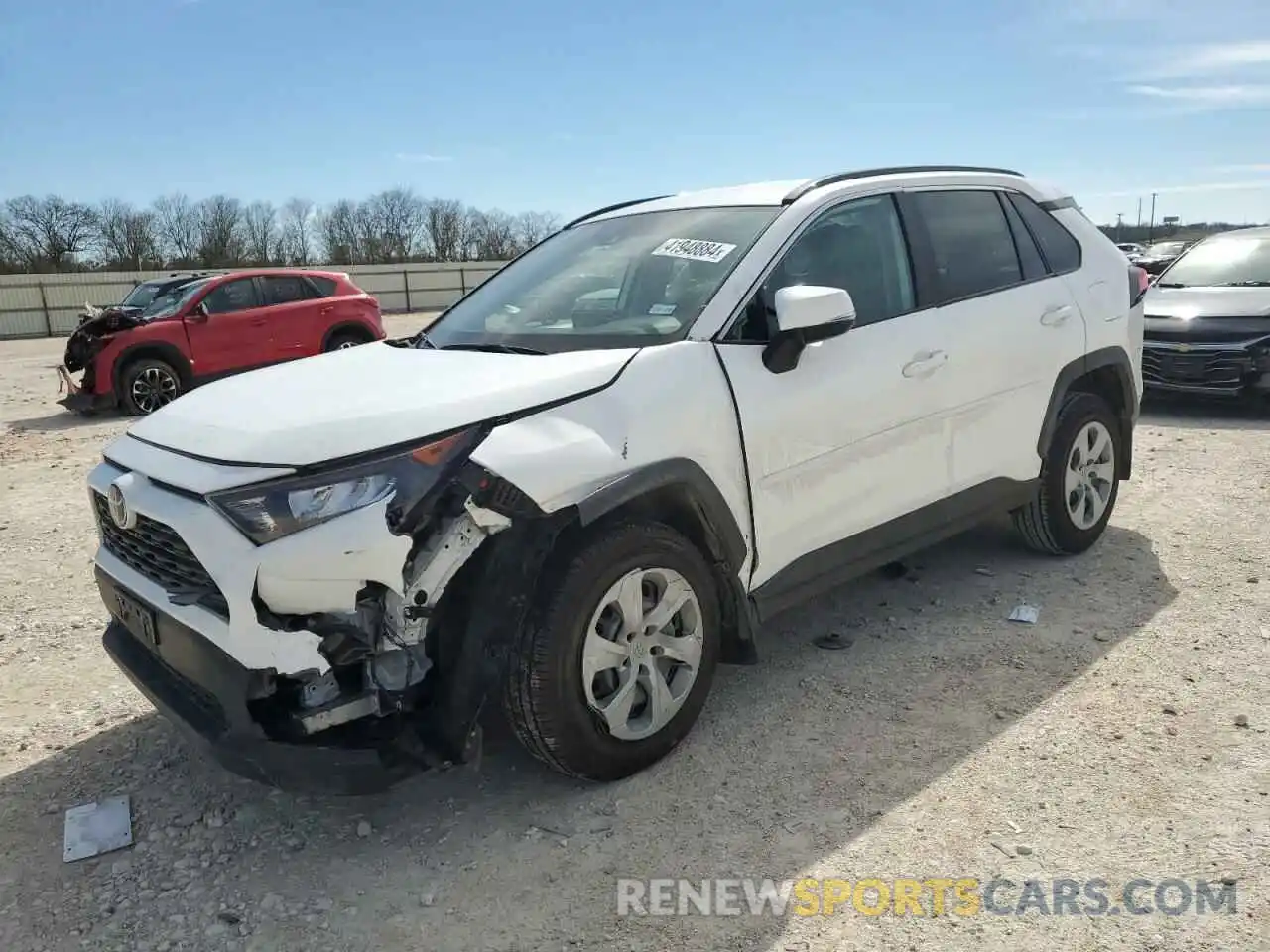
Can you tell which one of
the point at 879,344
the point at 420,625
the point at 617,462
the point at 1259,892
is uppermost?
the point at 879,344

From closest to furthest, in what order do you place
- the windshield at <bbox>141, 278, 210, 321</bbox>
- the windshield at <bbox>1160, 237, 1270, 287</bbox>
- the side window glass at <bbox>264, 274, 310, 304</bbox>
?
the windshield at <bbox>1160, 237, 1270, 287</bbox> < the windshield at <bbox>141, 278, 210, 321</bbox> < the side window glass at <bbox>264, 274, 310, 304</bbox>

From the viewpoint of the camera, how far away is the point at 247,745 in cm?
252

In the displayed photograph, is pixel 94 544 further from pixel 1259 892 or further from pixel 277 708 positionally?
pixel 1259 892

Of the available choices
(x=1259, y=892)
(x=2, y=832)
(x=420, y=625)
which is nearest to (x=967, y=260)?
(x=1259, y=892)

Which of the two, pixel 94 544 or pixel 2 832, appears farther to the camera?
pixel 94 544

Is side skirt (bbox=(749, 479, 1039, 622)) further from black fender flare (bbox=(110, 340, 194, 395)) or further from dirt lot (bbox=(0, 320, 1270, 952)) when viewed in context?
black fender flare (bbox=(110, 340, 194, 395))

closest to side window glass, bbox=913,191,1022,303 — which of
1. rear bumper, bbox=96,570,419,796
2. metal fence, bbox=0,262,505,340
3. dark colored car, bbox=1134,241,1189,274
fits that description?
rear bumper, bbox=96,570,419,796

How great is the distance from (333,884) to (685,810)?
3.34 ft

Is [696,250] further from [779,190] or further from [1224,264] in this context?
[1224,264]

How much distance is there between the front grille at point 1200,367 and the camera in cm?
831

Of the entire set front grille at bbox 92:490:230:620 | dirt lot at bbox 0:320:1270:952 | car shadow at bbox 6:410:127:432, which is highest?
front grille at bbox 92:490:230:620

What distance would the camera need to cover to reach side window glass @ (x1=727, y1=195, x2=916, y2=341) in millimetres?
3354

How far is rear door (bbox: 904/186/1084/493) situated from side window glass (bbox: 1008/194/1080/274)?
0.21 ft

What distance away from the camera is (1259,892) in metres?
2.46
